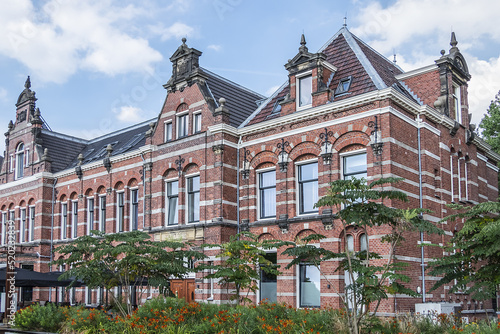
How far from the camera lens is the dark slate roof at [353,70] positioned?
24.7m

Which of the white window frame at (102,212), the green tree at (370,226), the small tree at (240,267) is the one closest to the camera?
the green tree at (370,226)

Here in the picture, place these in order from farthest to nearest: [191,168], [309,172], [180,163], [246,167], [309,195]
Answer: [180,163] < [191,168] < [246,167] < [309,172] < [309,195]

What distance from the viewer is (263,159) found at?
27.2m

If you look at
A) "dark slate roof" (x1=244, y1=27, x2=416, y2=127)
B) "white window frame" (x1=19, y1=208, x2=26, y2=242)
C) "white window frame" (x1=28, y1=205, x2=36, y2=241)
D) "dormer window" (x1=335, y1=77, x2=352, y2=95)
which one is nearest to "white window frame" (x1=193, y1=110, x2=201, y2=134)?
"dark slate roof" (x1=244, y1=27, x2=416, y2=127)

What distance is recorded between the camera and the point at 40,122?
3969 cm

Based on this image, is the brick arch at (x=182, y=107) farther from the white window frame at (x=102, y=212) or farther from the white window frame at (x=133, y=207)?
the white window frame at (x=102, y=212)

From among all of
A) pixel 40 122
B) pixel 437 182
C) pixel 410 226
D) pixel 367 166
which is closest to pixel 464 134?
pixel 437 182

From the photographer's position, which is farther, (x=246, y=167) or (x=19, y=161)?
(x=19, y=161)

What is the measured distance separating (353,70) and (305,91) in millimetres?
2363

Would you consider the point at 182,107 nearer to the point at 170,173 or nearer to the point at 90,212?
the point at 170,173

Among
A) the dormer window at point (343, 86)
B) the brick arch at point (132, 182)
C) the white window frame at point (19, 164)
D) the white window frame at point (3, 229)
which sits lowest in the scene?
the white window frame at point (3, 229)

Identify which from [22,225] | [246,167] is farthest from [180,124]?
[22,225]

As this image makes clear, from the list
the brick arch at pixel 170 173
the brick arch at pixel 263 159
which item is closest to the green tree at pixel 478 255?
the brick arch at pixel 263 159

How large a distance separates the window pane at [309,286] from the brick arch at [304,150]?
493 cm
